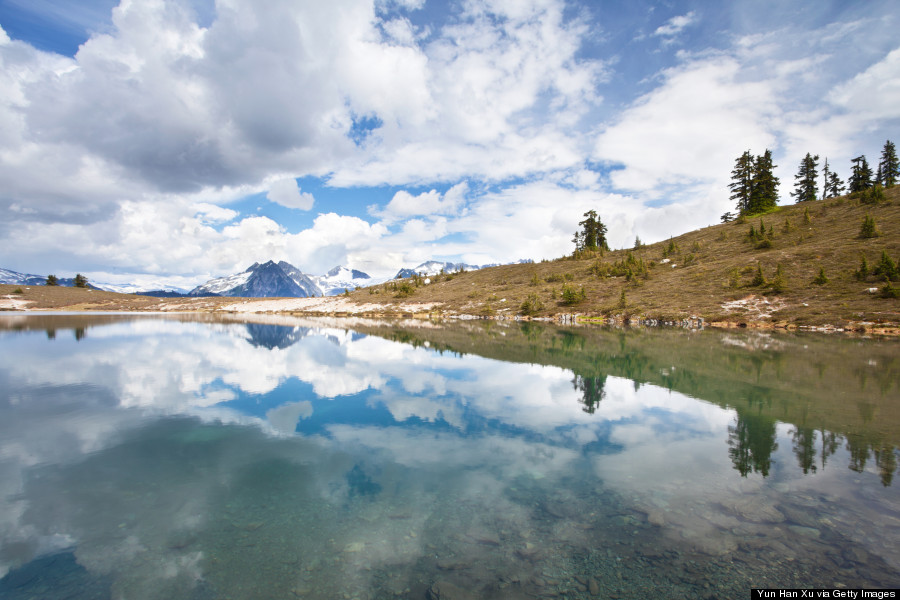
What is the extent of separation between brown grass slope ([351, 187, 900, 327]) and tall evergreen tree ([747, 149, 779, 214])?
14.4 ft

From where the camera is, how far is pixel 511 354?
93.6 feet

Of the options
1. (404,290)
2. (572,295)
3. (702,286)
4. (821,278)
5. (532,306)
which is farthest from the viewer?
(404,290)

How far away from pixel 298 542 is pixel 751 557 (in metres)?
7.62

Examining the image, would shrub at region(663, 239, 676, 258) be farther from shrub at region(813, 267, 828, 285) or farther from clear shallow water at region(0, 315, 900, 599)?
clear shallow water at region(0, 315, 900, 599)

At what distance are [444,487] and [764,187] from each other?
383 feet

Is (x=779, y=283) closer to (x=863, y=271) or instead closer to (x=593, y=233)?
(x=863, y=271)

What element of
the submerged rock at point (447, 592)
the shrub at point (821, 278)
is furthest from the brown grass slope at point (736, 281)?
the submerged rock at point (447, 592)

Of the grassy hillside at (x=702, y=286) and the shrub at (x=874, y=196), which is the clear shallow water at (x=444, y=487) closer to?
the grassy hillside at (x=702, y=286)

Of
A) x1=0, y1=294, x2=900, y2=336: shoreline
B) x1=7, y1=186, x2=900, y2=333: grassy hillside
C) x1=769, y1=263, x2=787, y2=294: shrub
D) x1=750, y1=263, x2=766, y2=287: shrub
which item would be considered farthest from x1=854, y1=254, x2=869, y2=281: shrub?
x1=0, y1=294, x2=900, y2=336: shoreline

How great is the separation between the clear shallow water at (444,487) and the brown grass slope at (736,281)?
34.7 m

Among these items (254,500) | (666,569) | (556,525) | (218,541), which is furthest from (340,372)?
(666,569)

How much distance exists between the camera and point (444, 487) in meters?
8.52

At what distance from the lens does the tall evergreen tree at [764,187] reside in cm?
8975

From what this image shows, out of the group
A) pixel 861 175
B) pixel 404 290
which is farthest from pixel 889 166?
pixel 404 290
